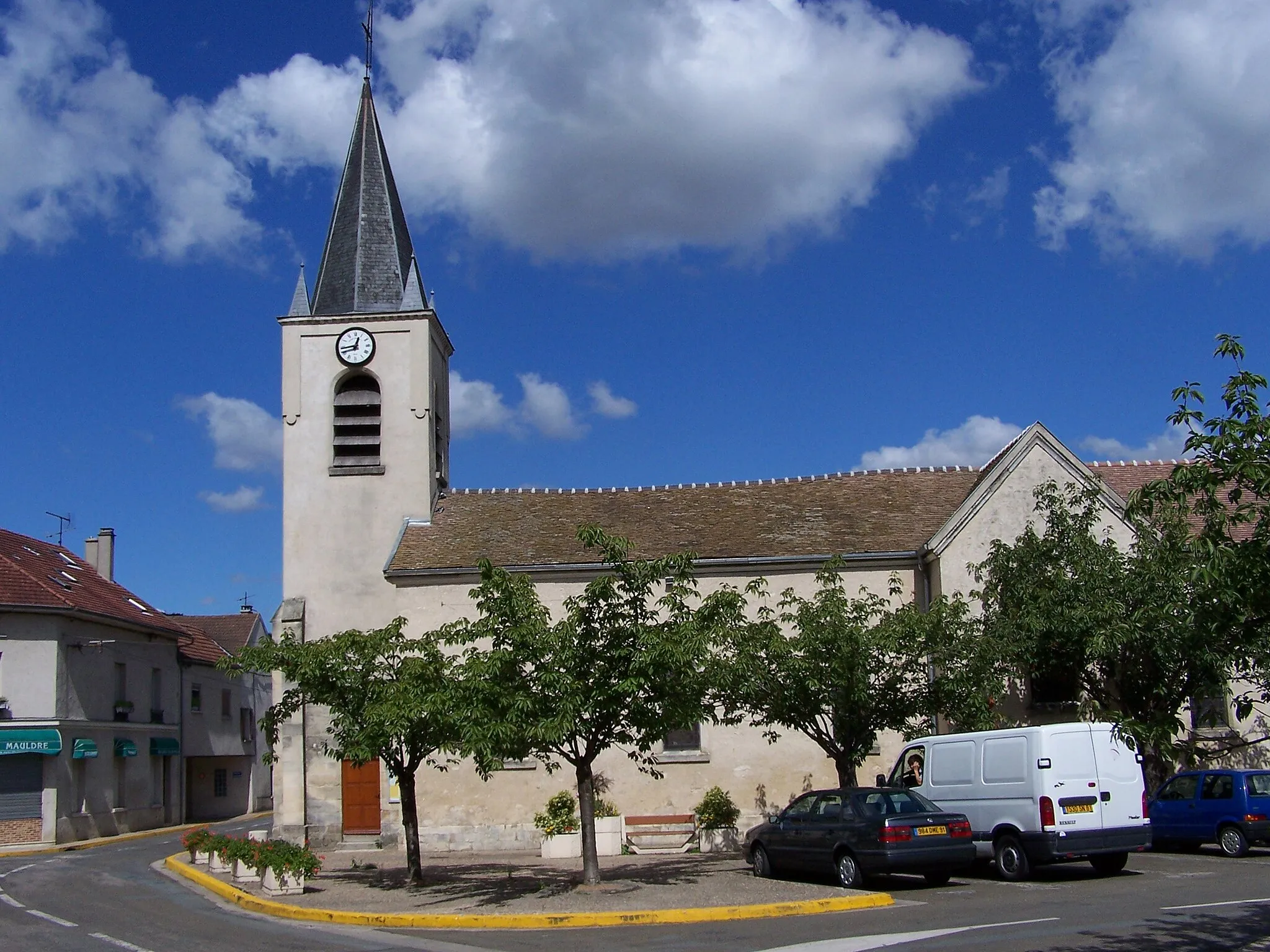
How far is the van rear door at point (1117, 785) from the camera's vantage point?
16.4 meters

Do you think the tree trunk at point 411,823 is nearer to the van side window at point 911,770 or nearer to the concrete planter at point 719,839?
the concrete planter at point 719,839

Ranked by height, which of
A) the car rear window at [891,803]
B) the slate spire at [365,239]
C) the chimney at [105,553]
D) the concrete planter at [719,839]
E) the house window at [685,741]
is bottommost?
the concrete planter at [719,839]

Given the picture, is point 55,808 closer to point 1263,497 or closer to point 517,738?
point 517,738

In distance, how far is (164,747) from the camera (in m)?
38.5

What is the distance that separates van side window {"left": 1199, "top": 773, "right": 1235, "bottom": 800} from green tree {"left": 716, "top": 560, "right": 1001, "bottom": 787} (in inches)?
139

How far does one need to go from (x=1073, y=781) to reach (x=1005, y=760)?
0.99 metres

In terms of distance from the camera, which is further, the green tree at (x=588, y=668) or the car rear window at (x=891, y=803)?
the car rear window at (x=891, y=803)

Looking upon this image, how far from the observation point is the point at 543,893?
1602 centimetres

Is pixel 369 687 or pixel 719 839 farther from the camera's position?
pixel 719 839

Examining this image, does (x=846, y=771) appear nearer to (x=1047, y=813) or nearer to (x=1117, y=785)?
(x=1047, y=813)

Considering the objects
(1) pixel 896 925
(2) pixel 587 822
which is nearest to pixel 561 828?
(2) pixel 587 822

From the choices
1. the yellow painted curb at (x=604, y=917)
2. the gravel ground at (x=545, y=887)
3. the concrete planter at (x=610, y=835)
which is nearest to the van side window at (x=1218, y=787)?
the gravel ground at (x=545, y=887)

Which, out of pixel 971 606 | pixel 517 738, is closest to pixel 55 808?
A: pixel 517 738

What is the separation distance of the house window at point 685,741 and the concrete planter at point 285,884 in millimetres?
8810
